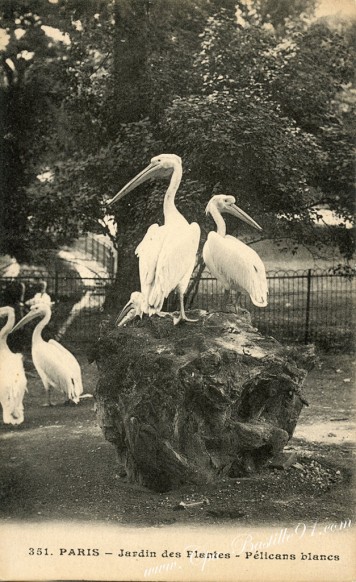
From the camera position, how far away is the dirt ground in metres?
3.33

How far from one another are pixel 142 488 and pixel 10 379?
961 millimetres

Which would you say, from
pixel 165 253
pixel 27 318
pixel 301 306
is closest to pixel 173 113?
pixel 165 253

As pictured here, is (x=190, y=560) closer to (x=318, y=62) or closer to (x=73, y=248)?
(x=73, y=248)

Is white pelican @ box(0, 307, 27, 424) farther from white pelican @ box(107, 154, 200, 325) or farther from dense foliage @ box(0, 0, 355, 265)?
white pelican @ box(107, 154, 200, 325)

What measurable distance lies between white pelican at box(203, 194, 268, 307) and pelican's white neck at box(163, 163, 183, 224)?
0.20m

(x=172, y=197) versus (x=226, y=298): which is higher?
(x=172, y=197)

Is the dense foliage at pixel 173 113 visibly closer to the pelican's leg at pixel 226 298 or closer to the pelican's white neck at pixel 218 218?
the pelican's white neck at pixel 218 218

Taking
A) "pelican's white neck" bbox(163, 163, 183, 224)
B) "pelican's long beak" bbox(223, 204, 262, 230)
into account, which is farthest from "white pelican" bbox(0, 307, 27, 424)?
"pelican's long beak" bbox(223, 204, 262, 230)

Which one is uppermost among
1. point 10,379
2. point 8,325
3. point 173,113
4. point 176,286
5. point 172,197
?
point 173,113

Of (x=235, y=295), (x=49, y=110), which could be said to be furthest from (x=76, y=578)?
(x=49, y=110)

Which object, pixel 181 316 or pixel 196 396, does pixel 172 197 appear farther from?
pixel 196 396

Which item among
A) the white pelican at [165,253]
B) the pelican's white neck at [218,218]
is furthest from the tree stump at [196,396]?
the pelican's white neck at [218,218]

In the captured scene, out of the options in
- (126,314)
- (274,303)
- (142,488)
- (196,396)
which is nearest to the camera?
(196,396)

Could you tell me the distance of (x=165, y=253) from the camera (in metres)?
3.42
